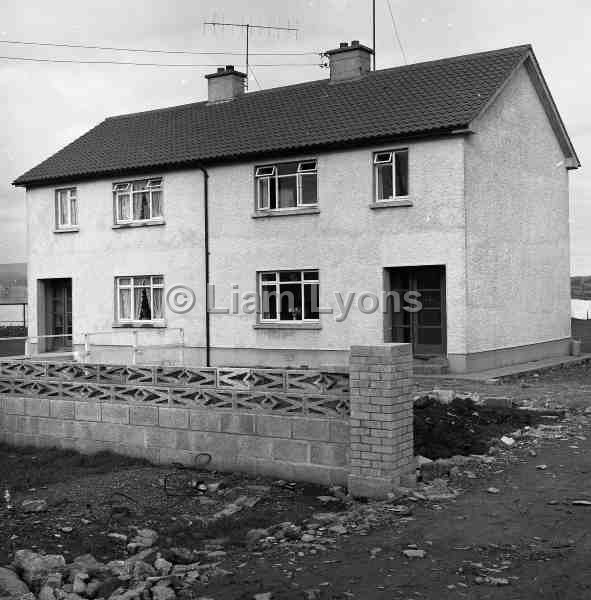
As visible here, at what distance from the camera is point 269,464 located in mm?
9227

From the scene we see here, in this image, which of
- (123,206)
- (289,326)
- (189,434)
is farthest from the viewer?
(123,206)

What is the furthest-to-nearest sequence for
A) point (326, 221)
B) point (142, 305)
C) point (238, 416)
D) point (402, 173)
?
1. point (142, 305)
2. point (326, 221)
3. point (402, 173)
4. point (238, 416)

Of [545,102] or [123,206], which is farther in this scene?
[123,206]

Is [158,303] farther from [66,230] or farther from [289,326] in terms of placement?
[289,326]

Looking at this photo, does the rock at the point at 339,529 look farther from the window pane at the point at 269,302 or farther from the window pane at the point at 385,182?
the window pane at the point at 269,302

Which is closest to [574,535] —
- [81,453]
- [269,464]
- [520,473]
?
[520,473]

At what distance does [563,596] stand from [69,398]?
287 inches

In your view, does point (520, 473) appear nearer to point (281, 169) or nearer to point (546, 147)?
point (281, 169)

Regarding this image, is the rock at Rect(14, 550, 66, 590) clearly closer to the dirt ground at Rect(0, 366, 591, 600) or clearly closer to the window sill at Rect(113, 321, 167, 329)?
the dirt ground at Rect(0, 366, 591, 600)

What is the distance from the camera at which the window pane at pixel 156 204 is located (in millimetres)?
24139

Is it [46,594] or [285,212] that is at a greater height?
[285,212]

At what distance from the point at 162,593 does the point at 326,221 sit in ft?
52.6

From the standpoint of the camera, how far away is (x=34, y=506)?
826cm

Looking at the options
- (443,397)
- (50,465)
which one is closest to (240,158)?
(443,397)
